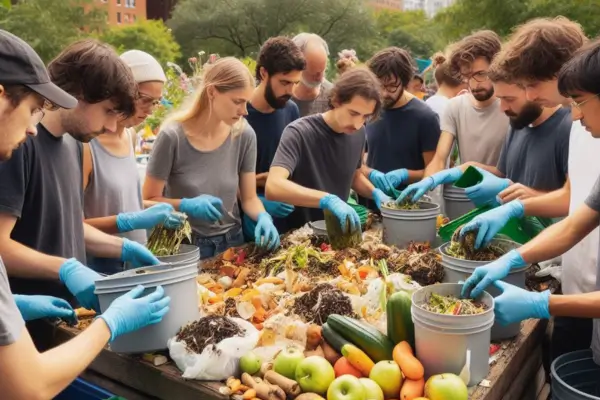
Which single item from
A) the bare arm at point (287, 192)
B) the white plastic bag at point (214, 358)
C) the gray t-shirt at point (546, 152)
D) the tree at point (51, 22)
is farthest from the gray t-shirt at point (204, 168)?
the tree at point (51, 22)

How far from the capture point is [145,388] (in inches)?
76.8

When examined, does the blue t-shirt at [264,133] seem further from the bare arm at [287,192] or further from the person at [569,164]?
the person at [569,164]

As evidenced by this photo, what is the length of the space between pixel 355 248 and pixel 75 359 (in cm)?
165

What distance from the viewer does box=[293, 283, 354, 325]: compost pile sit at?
2.04 metres

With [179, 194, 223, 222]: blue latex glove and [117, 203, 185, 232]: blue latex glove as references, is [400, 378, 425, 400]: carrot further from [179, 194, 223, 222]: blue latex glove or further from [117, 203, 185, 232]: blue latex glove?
[179, 194, 223, 222]: blue latex glove

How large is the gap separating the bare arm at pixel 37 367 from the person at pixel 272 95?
2.22m

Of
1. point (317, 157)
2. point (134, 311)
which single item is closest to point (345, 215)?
point (317, 157)

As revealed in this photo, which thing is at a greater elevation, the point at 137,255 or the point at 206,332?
the point at 137,255

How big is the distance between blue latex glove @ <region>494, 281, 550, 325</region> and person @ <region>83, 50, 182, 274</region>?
4.58 ft

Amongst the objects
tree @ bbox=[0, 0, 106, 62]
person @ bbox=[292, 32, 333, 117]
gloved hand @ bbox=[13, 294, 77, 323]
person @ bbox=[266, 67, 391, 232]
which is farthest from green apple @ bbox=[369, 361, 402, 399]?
tree @ bbox=[0, 0, 106, 62]

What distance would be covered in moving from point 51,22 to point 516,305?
31705 millimetres

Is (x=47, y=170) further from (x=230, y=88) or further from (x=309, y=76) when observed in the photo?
(x=309, y=76)

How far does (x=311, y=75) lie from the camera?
4637mm

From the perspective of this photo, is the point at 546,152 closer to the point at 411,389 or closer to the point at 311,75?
the point at 411,389
